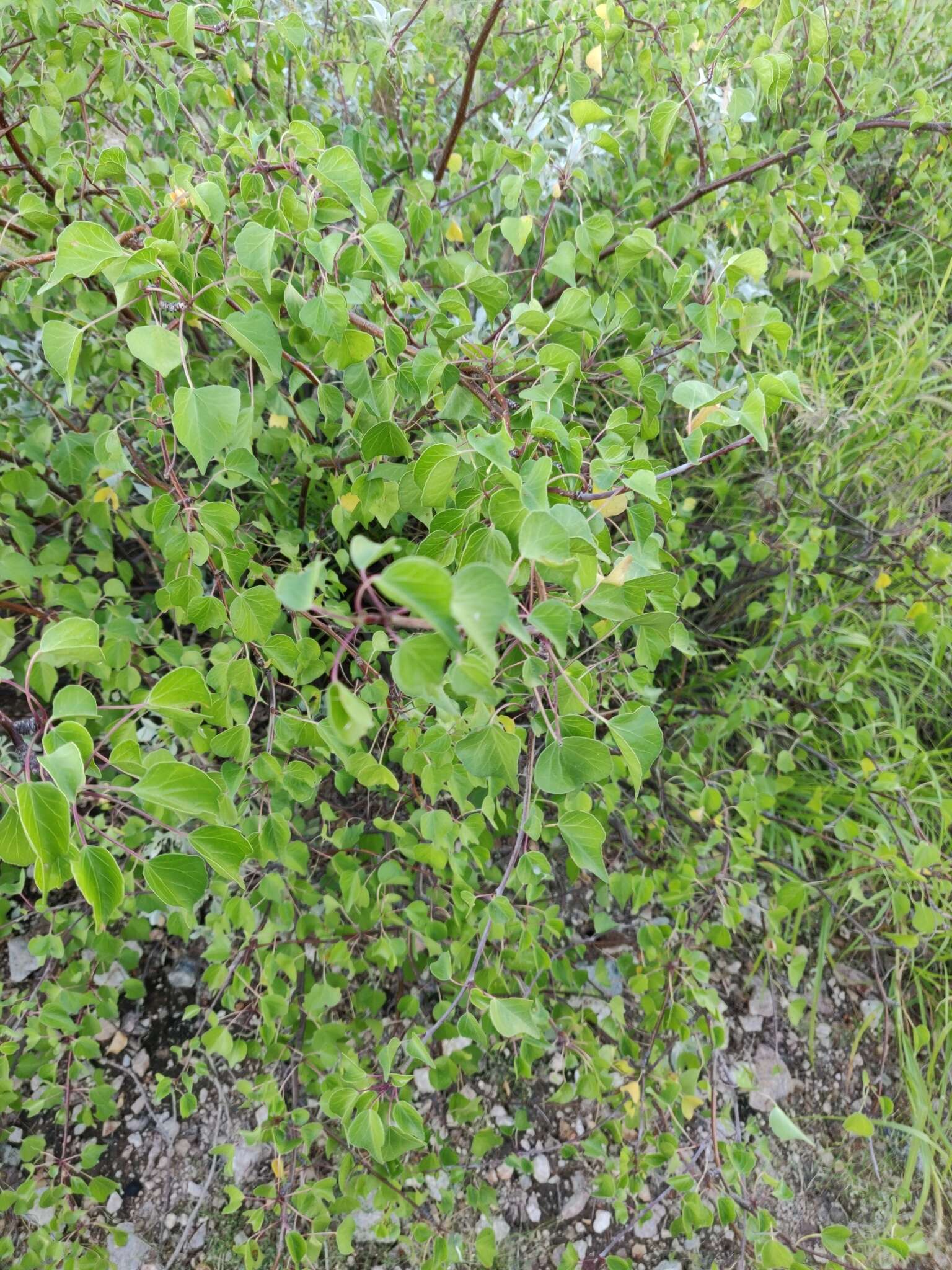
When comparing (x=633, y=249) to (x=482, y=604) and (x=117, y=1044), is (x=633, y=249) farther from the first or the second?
(x=117, y=1044)

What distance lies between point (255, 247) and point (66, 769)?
45 cm

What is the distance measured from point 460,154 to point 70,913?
58.9 inches

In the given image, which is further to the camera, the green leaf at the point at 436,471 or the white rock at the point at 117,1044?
the white rock at the point at 117,1044

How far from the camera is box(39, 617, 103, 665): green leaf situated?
24.6 inches

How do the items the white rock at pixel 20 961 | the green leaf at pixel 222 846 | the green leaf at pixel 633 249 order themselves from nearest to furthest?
the green leaf at pixel 222 846, the green leaf at pixel 633 249, the white rock at pixel 20 961

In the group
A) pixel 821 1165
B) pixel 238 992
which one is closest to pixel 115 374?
pixel 238 992

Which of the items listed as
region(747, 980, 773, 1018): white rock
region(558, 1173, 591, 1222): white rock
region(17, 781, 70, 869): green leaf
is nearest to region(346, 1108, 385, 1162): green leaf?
region(17, 781, 70, 869): green leaf

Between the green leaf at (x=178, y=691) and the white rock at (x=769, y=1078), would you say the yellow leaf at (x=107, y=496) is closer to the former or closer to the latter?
the green leaf at (x=178, y=691)

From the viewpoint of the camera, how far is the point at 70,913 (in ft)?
4.12

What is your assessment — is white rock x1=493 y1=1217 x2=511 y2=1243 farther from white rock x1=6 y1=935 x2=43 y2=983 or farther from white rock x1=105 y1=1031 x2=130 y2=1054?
white rock x1=6 y1=935 x2=43 y2=983

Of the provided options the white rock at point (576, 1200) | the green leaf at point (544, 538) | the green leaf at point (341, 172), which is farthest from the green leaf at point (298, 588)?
the white rock at point (576, 1200)

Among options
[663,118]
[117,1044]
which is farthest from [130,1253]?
[663,118]

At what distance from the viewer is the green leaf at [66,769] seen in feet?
1.57

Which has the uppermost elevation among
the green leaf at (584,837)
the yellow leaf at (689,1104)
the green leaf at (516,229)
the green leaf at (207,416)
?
the green leaf at (516,229)
